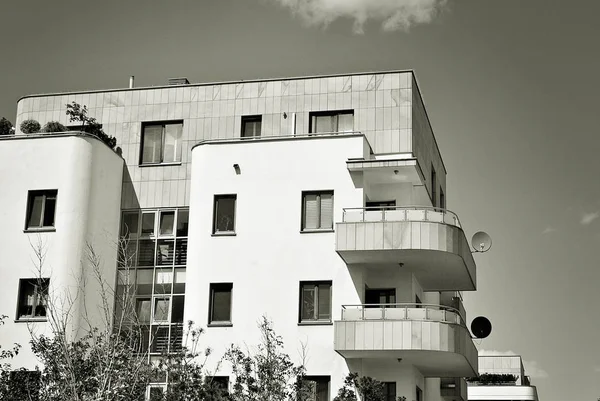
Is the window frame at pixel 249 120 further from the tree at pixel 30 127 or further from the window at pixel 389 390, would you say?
the window at pixel 389 390

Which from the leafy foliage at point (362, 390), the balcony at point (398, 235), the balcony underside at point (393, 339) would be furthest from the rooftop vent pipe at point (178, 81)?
the leafy foliage at point (362, 390)

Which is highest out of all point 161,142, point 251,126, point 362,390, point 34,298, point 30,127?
point 251,126

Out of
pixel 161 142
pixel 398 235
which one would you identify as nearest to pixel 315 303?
pixel 398 235

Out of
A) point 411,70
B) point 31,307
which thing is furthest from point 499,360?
point 31,307

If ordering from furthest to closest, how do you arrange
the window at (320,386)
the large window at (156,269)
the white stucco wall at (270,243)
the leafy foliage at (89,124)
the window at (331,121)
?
the leafy foliage at (89,124) < the window at (331,121) < the large window at (156,269) < the white stucco wall at (270,243) < the window at (320,386)

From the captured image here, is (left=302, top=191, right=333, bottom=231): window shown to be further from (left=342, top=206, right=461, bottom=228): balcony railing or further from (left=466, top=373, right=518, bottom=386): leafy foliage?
(left=466, top=373, right=518, bottom=386): leafy foliage

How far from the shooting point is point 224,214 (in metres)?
38.8

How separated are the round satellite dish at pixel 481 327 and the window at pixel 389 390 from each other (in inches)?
658

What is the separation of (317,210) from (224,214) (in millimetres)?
3561

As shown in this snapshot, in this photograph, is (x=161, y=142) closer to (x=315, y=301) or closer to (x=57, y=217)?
(x=57, y=217)

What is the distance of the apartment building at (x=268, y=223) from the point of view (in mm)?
36406

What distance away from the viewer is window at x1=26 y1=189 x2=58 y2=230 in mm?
38656

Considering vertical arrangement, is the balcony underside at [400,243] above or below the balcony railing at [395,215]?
below

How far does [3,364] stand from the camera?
1463 inches
